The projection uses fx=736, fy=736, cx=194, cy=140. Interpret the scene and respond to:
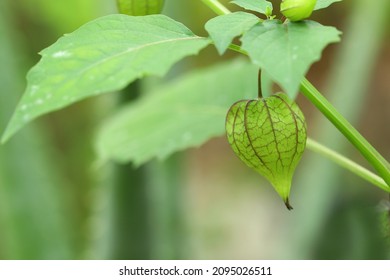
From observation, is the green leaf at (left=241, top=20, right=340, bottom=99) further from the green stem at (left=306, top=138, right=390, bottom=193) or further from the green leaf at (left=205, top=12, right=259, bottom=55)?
the green stem at (left=306, top=138, right=390, bottom=193)

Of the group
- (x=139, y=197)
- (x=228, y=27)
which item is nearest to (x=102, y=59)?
(x=228, y=27)

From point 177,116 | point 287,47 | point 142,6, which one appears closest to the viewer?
point 287,47

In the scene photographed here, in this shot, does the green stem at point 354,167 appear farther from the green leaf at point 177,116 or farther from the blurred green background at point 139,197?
the green leaf at point 177,116

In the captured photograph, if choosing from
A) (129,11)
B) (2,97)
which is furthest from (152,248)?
(129,11)

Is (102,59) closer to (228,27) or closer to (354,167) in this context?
(228,27)

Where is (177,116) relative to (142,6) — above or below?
below

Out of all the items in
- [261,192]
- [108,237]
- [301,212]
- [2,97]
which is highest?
[2,97]

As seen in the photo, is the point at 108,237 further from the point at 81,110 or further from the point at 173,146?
the point at 81,110
